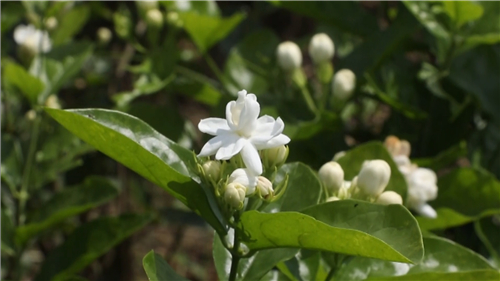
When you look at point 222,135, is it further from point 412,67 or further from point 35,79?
point 412,67

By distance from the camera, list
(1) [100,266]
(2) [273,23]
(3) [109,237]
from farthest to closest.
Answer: (2) [273,23] < (1) [100,266] < (3) [109,237]

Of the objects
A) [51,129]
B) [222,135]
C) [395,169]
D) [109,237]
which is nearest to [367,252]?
[222,135]

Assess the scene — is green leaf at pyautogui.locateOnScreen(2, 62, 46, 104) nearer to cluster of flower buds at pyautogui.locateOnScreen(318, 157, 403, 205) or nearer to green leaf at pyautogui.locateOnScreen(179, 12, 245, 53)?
green leaf at pyautogui.locateOnScreen(179, 12, 245, 53)

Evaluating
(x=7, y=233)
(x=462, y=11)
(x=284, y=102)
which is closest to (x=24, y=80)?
(x=7, y=233)

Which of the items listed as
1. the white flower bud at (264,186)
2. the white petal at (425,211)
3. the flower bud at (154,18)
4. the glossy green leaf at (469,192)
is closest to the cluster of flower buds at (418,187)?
the white petal at (425,211)

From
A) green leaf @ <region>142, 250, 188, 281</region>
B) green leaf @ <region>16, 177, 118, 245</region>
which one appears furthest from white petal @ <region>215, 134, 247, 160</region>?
green leaf @ <region>16, 177, 118, 245</region>
